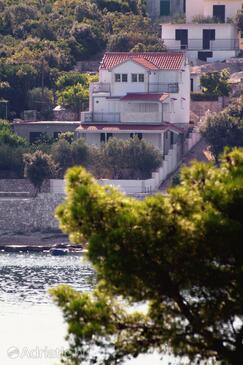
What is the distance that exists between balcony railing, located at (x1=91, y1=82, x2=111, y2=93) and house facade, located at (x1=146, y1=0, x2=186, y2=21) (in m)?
19.1

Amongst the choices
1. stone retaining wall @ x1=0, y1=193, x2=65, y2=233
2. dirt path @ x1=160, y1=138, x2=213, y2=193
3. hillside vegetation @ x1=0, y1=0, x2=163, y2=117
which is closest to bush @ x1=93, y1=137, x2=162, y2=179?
stone retaining wall @ x1=0, y1=193, x2=65, y2=233

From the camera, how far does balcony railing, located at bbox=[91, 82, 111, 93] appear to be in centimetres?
8294

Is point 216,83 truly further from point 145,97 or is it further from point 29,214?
point 29,214

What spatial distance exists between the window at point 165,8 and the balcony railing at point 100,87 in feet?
70.3

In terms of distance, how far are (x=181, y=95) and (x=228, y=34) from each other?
11604mm

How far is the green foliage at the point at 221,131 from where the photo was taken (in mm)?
78438

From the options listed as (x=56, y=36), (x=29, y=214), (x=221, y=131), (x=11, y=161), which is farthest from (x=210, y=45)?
(x=29, y=214)

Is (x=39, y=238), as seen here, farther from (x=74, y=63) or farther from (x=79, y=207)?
(x=79, y=207)

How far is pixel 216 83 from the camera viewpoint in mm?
85938

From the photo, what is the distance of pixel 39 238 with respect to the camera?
73625mm

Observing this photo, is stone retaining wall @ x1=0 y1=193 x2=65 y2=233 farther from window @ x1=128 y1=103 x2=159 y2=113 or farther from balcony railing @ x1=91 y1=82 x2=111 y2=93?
balcony railing @ x1=91 y1=82 x2=111 y2=93

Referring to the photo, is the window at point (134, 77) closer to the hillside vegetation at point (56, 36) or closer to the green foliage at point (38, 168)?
the hillside vegetation at point (56, 36)

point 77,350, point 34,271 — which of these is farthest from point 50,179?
point 77,350

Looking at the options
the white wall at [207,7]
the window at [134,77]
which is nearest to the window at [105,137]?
the window at [134,77]
